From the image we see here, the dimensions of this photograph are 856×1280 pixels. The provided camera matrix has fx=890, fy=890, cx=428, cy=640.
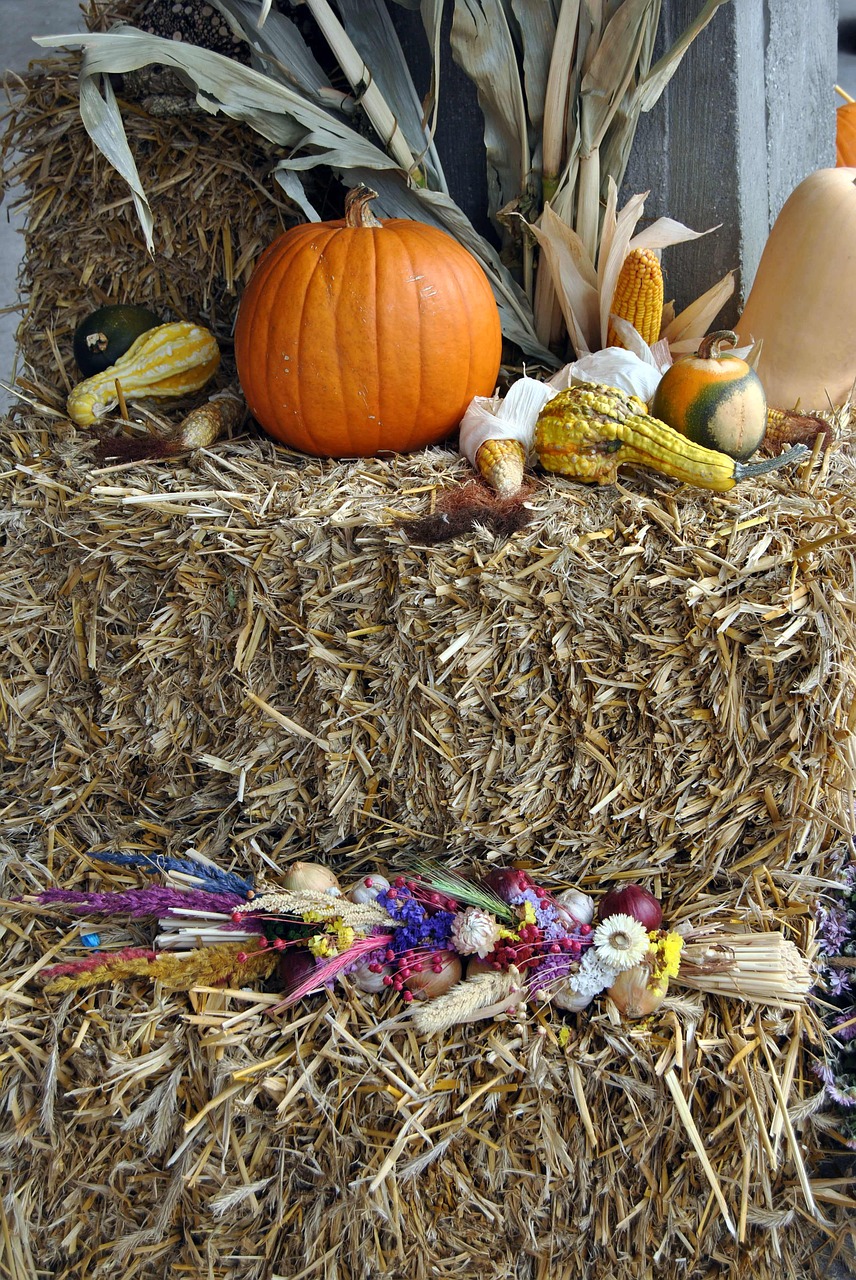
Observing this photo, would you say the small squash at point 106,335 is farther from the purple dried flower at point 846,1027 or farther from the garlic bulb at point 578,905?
the purple dried flower at point 846,1027

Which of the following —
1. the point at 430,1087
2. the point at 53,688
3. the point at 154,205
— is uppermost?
the point at 154,205

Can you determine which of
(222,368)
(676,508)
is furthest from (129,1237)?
(222,368)

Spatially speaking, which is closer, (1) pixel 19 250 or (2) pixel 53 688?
(2) pixel 53 688

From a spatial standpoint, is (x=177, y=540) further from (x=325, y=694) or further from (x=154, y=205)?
(x=154, y=205)

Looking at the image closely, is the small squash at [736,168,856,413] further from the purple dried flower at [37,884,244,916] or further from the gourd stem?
the purple dried flower at [37,884,244,916]

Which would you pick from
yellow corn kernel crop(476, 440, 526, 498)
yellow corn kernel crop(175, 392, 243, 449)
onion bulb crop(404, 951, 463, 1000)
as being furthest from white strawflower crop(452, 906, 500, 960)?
yellow corn kernel crop(175, 392, 243, 449)

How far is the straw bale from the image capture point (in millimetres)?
1330

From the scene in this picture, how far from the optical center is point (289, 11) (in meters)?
2.18

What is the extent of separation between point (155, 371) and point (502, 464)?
95cm

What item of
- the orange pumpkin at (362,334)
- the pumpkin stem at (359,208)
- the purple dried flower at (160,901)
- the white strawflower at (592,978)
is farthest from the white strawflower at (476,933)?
the pumpkin stem at (359,208)

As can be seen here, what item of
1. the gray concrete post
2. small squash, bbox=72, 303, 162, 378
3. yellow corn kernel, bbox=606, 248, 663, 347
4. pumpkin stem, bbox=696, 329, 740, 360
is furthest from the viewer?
small squash, bbox=72, 303, 162, 378

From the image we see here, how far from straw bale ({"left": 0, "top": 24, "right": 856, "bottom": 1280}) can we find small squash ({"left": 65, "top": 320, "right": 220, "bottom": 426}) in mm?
242

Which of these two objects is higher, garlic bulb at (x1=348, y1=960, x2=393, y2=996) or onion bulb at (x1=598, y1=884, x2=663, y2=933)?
onion bulb at (x1=598, y1=884, x2=663, y2=933)

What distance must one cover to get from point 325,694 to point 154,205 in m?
1.44
